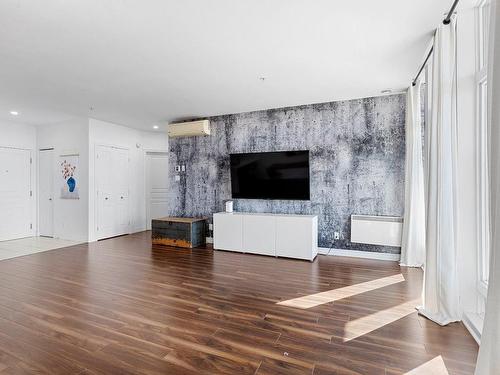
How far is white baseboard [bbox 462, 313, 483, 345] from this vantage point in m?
2.01

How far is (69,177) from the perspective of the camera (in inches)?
233

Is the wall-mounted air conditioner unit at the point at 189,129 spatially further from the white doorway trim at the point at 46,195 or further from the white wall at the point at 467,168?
the white wall at the point at 467,168

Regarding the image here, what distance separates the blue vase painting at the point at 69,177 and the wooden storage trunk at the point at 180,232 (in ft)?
6.60

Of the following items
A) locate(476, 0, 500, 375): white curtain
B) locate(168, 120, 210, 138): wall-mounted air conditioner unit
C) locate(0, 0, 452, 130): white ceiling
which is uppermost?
locate(0, 0, 452, 130): white ceiling

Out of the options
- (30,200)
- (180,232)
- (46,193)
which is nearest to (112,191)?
(46,193)

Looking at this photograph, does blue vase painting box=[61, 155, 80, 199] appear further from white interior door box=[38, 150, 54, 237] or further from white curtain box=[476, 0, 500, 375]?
white curtain box=[476, 0, 500, 375]

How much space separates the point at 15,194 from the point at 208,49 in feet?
19.6

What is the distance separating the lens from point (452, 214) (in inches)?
88.9

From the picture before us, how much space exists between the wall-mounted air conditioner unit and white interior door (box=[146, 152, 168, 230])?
1977 mm

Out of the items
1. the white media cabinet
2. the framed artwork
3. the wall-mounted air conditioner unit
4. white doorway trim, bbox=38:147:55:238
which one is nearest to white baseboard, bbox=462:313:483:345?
the white media cabinet

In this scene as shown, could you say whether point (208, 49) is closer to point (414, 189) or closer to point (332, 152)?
point (332, 152)

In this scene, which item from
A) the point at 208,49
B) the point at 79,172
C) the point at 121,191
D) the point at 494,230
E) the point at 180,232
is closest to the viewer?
the point at 494,230

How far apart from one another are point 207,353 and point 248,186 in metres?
3.44

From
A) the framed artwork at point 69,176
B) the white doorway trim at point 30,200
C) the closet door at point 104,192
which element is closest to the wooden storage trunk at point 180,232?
the closet door at point 104,192
